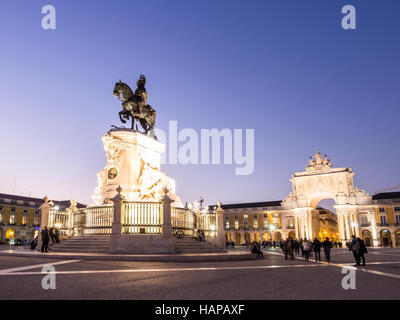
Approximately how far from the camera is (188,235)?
18703 mm

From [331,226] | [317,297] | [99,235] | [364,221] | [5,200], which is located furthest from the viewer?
[331,226]

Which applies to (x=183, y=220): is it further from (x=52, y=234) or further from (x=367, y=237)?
(x=367, y=237)

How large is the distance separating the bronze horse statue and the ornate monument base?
1.63 metres

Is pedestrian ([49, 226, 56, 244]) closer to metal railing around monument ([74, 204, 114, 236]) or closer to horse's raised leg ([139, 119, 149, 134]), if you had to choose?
metal railing around monument ([74, 204, 114, 236])

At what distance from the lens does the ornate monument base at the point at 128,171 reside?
18.6 m

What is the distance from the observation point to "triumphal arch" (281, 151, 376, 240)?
228 feet

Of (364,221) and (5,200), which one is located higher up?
(5,200)

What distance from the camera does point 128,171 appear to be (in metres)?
18.7

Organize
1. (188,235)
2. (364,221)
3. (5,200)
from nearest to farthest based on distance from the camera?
(188,235), (5,200), (364,221)

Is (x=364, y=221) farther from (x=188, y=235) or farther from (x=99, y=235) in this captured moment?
(x=99, y=235)

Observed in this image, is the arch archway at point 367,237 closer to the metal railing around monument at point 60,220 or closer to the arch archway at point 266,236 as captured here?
the arch archway at point 266,236

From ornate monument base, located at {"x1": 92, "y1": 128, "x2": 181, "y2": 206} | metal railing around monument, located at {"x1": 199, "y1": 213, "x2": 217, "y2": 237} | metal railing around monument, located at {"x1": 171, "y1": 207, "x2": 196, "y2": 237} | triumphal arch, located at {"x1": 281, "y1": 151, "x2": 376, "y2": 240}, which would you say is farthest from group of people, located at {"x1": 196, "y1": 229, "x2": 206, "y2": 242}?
triumphal arch, located at {"x1": 281, "y1": 151, "x2": 376, "y2": 240}
